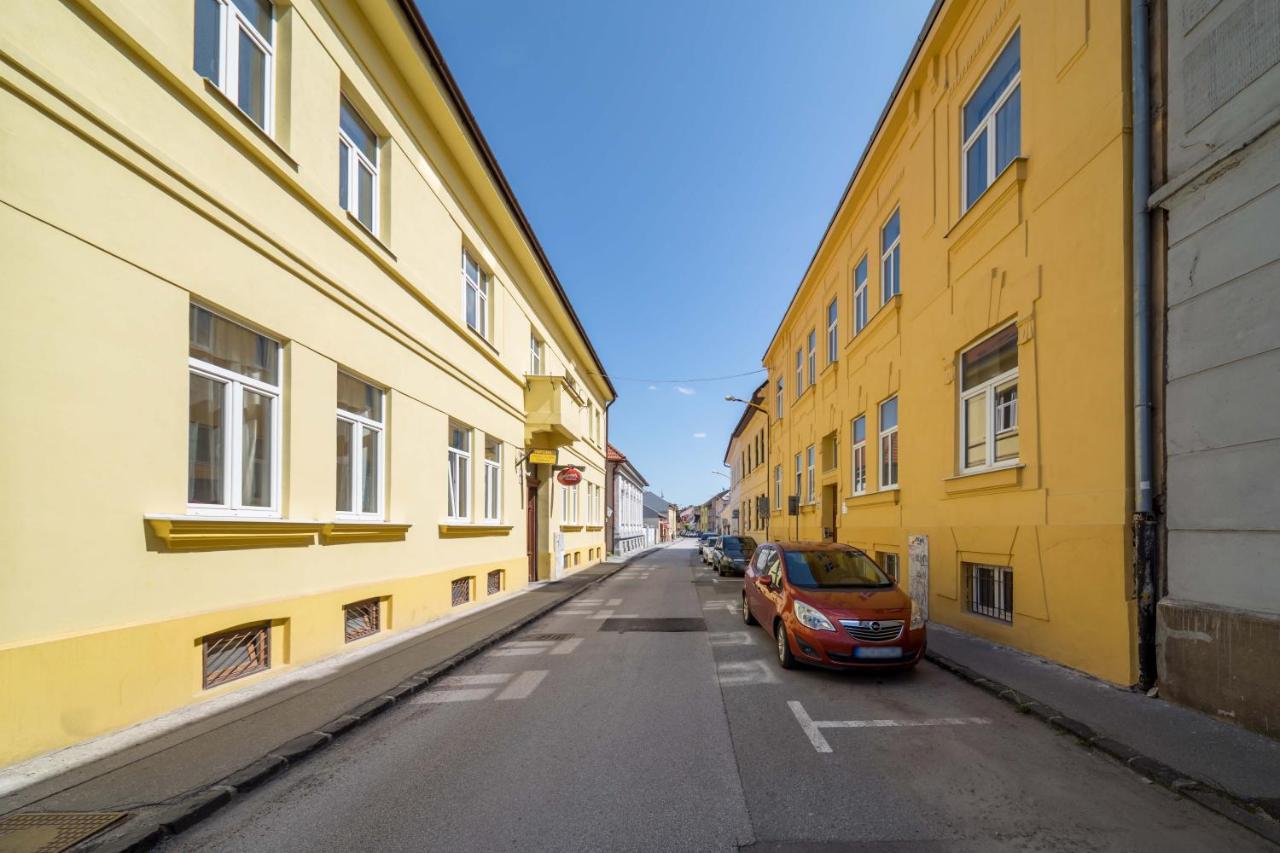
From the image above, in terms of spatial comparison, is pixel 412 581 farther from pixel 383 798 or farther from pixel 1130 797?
pixel 1130 797

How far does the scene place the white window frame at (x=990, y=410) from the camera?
8695mm

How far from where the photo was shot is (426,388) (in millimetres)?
11141

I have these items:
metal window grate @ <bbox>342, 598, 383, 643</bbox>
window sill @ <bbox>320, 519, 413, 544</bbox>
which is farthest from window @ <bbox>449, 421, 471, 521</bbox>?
metal window grate @ <bbox>342, 598, 383, 643</bbox>

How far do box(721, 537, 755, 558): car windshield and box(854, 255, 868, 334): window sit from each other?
10711 millimetres

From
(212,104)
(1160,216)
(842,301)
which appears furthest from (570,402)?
(1160,216)

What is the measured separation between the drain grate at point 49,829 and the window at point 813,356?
746 inches

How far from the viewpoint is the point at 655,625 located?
36.9 ft

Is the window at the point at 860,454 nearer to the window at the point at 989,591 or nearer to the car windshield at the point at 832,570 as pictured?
the window at the point at 989,591

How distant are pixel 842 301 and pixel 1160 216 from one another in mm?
11011

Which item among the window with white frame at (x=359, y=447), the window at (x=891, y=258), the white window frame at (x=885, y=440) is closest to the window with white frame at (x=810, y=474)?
the white window frame at (x=885, y=440)

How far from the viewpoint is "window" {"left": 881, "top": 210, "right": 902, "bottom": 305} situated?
13.2 metres

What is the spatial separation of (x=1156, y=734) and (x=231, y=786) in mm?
6735

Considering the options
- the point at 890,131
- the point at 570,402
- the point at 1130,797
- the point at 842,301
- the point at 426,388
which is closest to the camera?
the point at 1130,797

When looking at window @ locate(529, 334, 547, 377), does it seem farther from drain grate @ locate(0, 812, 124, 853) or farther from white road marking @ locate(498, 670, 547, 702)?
drain grate @ locate(0, 812, 124, 853)
